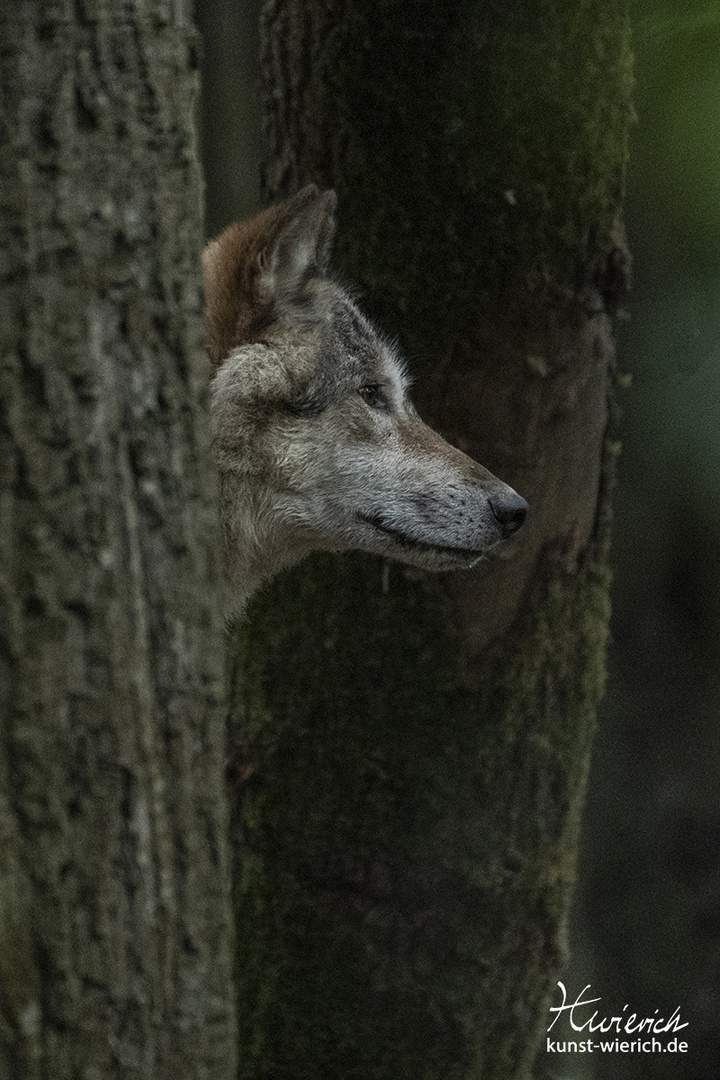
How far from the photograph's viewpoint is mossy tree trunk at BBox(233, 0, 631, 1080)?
393 cm

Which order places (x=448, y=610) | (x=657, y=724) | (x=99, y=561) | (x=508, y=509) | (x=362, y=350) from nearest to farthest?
(x=99, y=561)
(x=508, y=509)
(x=362, y=350)
(x=448, y=610)
(x=657, y=724)

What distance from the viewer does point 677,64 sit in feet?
14.1

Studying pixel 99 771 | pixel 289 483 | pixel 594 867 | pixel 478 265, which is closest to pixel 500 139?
pixel 478 265

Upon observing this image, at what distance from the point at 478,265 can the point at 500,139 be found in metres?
0.43

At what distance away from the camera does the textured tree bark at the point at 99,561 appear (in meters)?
1.98

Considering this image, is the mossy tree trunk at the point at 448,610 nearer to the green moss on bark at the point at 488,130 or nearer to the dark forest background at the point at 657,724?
the green moss on bark at the point at 488,130

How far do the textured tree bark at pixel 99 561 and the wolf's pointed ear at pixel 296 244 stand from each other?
1.59 m

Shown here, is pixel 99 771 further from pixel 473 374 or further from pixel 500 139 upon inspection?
pixel 500 139

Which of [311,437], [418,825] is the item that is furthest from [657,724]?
[311,437]

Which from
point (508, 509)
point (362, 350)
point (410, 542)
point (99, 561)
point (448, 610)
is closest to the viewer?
point (99, 561)

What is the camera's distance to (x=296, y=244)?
12.6 feet

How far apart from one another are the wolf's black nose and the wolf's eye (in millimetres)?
535

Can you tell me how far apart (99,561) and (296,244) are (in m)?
2.09

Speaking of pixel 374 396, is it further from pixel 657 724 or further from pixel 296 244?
pixel 657 724
